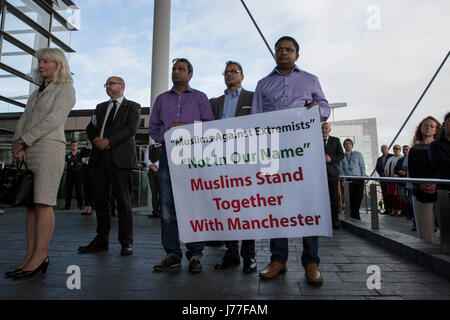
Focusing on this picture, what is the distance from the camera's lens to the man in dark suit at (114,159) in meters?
3.57

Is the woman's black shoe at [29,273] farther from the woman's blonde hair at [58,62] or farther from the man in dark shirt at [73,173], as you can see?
the man in dark shirt at [73,173]

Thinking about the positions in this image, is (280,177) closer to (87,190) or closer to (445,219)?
(445,219)

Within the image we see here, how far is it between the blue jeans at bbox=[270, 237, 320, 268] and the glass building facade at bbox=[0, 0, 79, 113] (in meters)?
8.57

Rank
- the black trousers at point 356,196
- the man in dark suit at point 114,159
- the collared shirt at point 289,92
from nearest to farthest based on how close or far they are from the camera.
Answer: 1. the collared shirt at point 289,92
2. the man in dark suit at point 114,159
3. the black trousers at point 356,196

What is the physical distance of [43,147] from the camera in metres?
2.66

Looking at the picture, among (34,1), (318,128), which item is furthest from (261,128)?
(34,1)

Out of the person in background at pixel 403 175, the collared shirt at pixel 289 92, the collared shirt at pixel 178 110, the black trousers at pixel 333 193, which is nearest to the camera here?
the collared shirt at pixel 289 92

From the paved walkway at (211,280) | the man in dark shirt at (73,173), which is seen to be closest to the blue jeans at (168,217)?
the paved walkway at (211,280)

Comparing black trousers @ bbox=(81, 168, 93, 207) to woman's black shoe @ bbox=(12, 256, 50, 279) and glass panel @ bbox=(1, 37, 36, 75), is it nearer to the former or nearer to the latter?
glass panel @ bbox=(1, 37, 36, 75)

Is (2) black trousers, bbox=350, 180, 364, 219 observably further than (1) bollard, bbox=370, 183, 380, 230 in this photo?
Yes

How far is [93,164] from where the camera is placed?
12.0ft

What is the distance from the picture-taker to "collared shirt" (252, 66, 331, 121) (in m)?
2.71

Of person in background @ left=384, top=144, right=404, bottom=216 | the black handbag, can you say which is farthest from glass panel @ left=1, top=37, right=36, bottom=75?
person in background @ left=384, top=144, right=404, bottom=216

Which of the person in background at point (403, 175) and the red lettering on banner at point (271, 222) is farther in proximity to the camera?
the person in background at point (403, 175)
